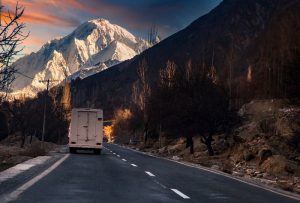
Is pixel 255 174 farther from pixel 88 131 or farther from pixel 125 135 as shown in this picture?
pixel 125 135

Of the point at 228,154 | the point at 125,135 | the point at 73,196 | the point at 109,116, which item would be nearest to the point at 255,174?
the point at 228,154

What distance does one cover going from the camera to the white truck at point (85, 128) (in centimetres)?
3625

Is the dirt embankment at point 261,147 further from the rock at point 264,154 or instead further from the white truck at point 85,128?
the white truck at point 85,128

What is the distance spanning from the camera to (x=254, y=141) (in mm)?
41562

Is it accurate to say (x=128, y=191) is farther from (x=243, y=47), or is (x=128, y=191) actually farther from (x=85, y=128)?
(x=243, y=47)

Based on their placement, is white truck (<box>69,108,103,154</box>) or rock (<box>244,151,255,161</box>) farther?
white truck (<box>69,108,103,154</box>)

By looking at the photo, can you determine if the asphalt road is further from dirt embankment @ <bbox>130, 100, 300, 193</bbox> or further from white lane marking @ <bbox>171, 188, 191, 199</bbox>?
dirt embankment @ <bbox>130, 100, 300, 193</bbox>

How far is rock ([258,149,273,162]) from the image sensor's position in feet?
109

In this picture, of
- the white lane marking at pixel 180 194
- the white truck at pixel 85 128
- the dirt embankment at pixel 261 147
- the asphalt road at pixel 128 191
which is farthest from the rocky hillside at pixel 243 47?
the white lane marking at pixel 180 194

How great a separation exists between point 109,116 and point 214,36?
48.7 metres

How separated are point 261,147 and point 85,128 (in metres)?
13.3

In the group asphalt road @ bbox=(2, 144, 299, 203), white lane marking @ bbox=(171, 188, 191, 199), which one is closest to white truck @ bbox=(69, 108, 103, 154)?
asphalt road @ bbox=(2, 144, 299, 203)

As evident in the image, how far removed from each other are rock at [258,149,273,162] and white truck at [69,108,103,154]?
11521 millimetres

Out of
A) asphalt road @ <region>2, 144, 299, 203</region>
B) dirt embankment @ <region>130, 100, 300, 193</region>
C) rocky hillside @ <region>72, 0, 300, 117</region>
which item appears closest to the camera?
asphalt road @ <region>2, 144, 299, 203</region>
